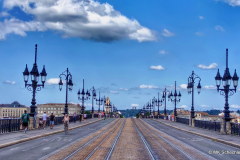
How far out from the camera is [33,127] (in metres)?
30.5

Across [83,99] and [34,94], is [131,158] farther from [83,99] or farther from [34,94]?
[83,99]

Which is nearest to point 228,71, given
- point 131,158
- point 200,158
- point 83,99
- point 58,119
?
point 200,158

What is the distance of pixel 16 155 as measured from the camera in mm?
14586

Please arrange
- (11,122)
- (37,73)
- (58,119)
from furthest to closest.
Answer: (58,119) < (37,73) < (11,122)

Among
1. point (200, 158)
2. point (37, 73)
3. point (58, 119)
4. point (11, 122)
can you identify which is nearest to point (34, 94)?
point (37, 73)

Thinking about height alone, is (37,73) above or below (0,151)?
above

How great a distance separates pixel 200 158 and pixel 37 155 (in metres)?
7.08

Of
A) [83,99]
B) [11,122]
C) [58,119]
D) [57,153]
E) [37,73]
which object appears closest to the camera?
[57,153]

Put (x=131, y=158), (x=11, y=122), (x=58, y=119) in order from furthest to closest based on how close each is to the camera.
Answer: (x=58, y=119) < (x=11, y=122) < (x=131, y=158)

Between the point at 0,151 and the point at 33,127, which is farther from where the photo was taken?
the point at 33,127

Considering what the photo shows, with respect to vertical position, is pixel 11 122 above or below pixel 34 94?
below

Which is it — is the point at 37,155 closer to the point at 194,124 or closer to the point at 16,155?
the point at 16,155

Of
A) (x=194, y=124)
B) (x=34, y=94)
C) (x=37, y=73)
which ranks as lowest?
(x=194, y=124)

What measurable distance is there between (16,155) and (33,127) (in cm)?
1626
